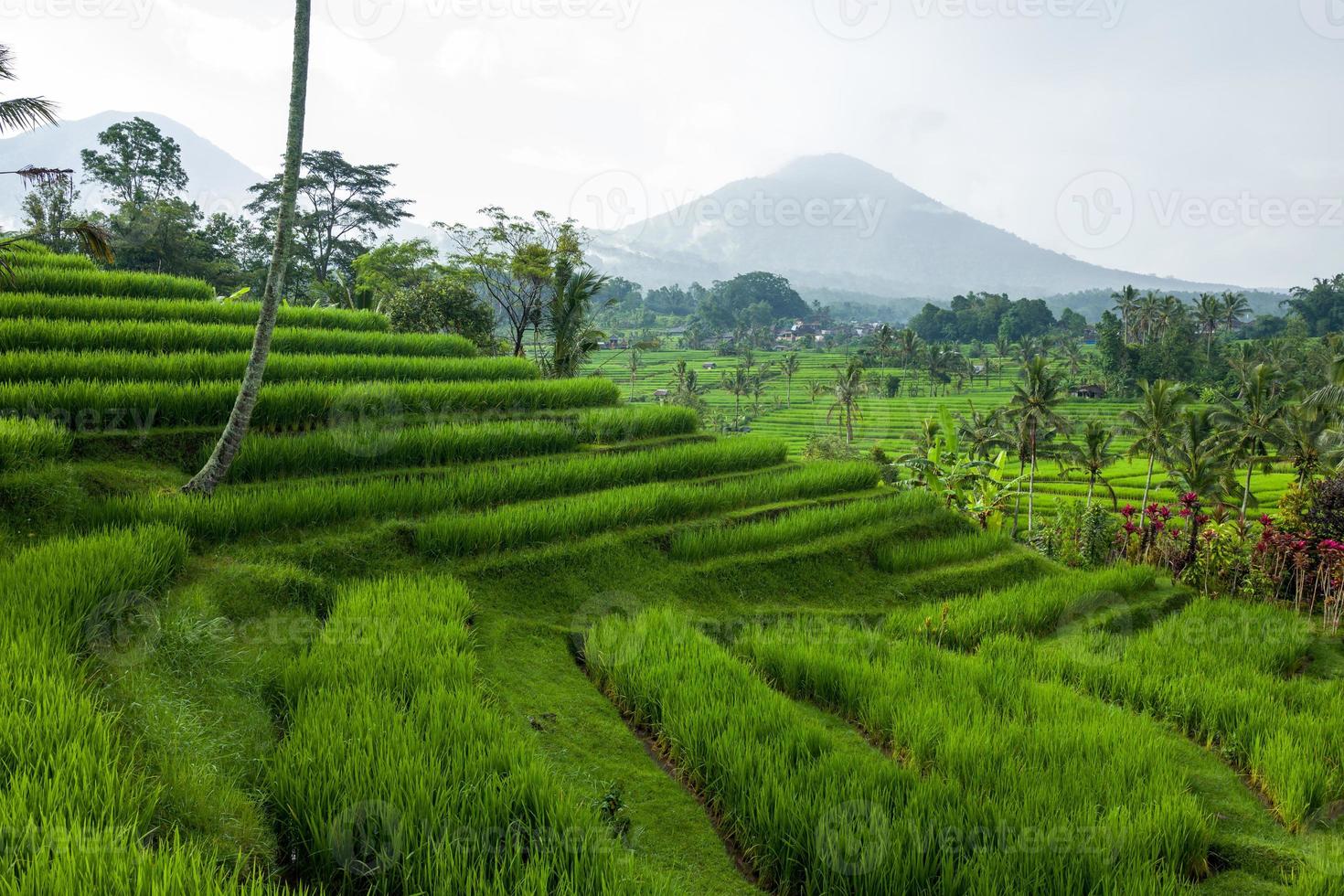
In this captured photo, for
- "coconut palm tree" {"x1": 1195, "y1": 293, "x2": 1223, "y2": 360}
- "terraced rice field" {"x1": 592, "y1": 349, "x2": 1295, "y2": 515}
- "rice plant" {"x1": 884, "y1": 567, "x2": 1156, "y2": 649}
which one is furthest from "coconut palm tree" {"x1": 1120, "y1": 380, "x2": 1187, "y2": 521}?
"coconut palm tree" {"x1": 1195, "y1": 293, "x2": 1223, "y2": 360}

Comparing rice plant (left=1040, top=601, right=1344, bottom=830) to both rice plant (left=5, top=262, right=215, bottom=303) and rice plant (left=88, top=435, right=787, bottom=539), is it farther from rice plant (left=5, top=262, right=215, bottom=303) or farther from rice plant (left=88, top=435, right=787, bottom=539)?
rice plant (left=5, top=262, right=215, bottom=303)

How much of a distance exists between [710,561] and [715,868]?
142 inches

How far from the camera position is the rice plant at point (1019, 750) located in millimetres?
2689

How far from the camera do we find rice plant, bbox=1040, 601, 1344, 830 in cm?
374

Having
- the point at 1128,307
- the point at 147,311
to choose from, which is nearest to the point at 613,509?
the point at 147,311

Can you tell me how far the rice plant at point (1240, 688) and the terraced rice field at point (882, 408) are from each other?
86.4 ft

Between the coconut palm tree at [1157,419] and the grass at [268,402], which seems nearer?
the grass at [268,402]

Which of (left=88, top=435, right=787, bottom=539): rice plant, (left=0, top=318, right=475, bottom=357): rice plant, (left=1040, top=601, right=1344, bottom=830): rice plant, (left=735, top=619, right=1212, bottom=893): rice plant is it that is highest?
(left=0, top=318, right=475, bottom=357): rice plant

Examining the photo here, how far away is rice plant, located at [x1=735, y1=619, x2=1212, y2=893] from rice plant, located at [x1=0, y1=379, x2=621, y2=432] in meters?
5.02

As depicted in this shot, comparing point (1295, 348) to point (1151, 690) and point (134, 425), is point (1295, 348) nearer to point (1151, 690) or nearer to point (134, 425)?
point (1151, 690)

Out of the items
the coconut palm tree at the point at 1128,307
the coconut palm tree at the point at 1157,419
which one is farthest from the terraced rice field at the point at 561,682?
the coconut palm tree at the point at 1128,307

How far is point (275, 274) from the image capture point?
5828mm

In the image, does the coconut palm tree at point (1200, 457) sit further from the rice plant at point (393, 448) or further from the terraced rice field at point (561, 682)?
the rice plant at point (393, 448)

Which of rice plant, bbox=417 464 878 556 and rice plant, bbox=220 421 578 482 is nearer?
rice plant, bbox=417 464 878 556
